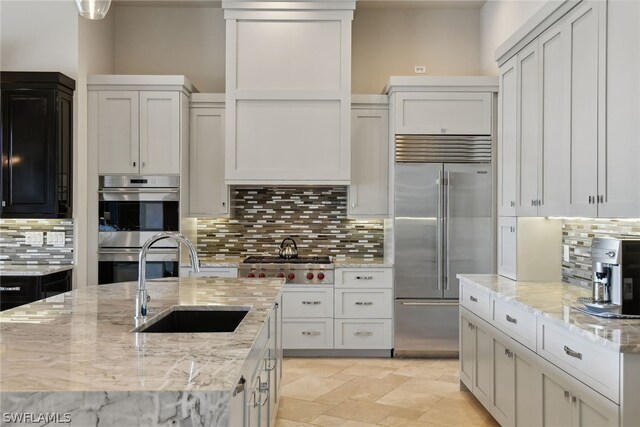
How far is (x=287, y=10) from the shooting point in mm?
5066

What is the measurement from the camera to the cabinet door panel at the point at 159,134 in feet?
16.5

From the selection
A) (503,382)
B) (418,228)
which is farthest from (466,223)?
(503,382)

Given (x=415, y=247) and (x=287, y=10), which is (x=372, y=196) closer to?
(x=415, y=247)

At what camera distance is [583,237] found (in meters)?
3.47

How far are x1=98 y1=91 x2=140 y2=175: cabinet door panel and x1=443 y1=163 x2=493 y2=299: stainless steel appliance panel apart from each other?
2927 mm

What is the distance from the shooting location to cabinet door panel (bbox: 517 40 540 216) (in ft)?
11.6

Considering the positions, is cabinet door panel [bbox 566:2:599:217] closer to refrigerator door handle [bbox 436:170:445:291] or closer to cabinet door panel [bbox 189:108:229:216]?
refrigerator door handle [bbox 436:170:445:291]

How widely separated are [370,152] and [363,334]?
1751 millimetres

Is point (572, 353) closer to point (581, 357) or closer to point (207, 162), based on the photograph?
point (581, 357)

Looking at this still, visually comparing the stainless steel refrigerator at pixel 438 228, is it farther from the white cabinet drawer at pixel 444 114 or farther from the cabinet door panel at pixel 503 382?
the cabinet door panel at pixel 503 382

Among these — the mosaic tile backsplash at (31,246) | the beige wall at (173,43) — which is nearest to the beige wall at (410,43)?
the beige wall at (173,43)

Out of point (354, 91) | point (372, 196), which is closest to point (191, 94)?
point (354, 91)

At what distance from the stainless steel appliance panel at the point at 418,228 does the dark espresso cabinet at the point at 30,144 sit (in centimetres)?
301

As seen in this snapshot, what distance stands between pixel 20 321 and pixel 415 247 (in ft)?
11.5
